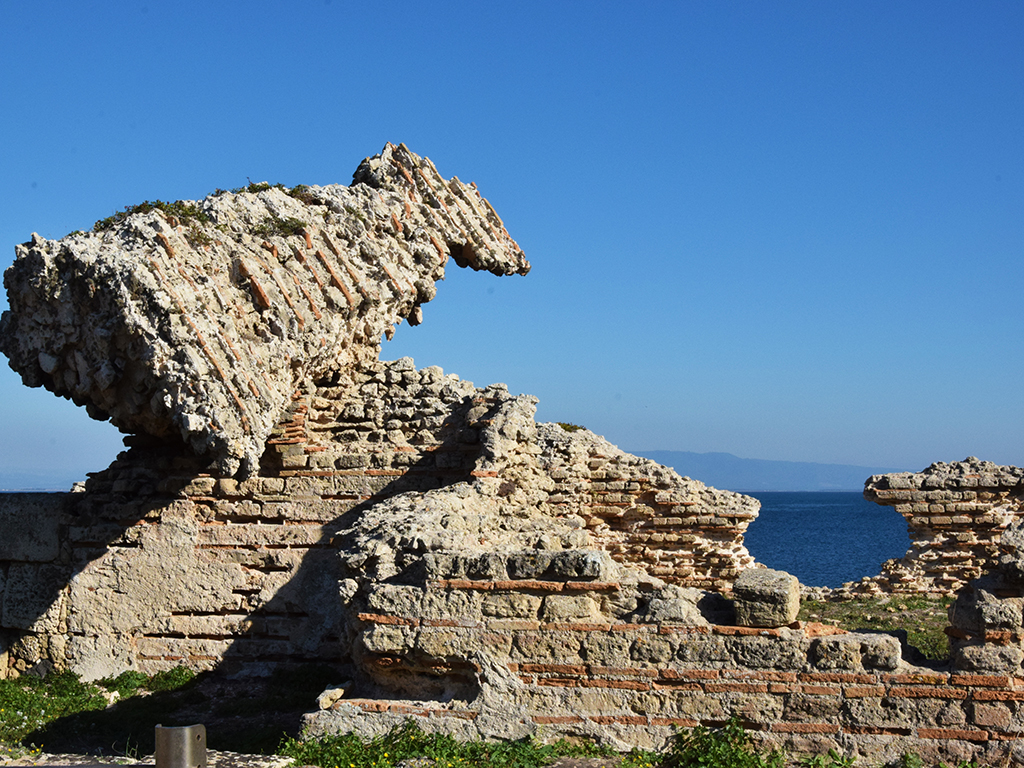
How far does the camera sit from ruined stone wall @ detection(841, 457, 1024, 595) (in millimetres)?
11062

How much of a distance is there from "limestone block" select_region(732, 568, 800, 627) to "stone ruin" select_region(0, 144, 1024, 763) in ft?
0.05

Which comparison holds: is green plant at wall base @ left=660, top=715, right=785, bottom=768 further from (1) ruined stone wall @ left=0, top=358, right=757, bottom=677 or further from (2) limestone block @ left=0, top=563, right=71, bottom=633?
(2) limestone block @ left=0, top=563, right=71, bottom=633

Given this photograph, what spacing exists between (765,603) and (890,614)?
5.69 m

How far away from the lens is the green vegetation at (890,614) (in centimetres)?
956

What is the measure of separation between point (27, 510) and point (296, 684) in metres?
3.53

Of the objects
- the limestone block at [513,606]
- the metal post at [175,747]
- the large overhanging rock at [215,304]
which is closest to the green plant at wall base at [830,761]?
the limestone block at [513,606]

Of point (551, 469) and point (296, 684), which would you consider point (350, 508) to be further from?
point (551, 469)

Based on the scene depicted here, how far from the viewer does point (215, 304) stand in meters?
8.18

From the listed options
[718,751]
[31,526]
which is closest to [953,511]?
[718,751]

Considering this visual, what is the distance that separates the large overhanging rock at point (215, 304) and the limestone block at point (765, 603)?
4289 mm

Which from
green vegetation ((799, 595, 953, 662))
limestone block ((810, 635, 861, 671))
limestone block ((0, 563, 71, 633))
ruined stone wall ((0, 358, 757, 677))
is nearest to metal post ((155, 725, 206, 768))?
limestone block ((810, 635, 861, 671))

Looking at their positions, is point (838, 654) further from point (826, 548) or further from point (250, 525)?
point (826, 548)

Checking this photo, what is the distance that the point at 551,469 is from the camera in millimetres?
10422

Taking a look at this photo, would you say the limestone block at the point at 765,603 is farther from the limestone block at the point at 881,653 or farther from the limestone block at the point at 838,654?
the limestone block at the point at 881,653
